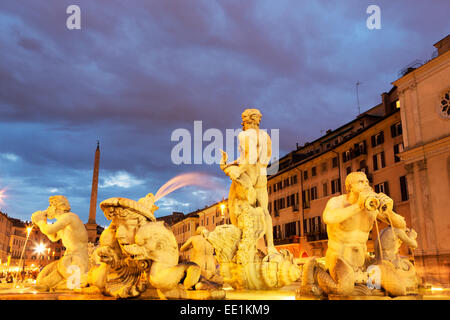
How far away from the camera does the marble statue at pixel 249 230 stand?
690 centimetres

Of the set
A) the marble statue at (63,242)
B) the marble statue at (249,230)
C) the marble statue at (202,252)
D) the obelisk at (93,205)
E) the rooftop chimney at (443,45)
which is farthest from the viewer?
the obelisk at (93,205)

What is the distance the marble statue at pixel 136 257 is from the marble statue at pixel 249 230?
298 centimetres

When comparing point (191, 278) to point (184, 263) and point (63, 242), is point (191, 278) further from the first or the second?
point (63, 242)

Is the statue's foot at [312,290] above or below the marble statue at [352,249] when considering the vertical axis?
below

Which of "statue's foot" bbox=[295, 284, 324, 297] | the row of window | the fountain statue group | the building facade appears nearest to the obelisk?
the row of window

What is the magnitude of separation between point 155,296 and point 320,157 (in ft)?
Answer: 122

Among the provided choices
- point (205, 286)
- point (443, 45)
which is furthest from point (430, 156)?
point (205, 286)

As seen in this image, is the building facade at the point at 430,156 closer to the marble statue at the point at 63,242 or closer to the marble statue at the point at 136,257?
the marble statue at the point at 63,242

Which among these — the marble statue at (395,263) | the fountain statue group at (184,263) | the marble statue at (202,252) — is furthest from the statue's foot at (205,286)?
the marble statue at (202,252)

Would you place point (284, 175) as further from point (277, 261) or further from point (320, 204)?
point (277, 261)

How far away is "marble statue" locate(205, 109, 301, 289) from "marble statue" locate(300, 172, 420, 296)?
7.14ft

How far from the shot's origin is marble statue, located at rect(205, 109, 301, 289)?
6.90 m

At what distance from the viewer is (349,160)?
35594 millimetres
